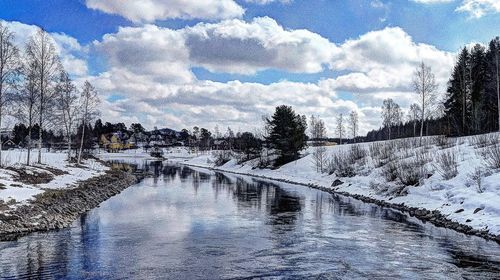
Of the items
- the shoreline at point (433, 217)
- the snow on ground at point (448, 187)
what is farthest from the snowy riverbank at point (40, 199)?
the snow on ground at point (448, 187)

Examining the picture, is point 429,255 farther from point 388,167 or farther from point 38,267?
point 388,167

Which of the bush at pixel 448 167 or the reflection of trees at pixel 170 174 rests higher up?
the bush at pixel 448 167

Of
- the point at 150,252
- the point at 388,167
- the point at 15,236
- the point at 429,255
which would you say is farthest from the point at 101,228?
the point at 388,167

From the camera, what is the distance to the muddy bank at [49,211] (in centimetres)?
1820

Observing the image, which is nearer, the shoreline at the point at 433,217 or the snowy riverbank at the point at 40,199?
the snowy riverbank at the point at 40,199

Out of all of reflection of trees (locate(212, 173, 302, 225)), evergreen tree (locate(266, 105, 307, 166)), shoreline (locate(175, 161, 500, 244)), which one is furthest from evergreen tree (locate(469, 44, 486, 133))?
reflection of trees (locate(212, 173, 302, 225))

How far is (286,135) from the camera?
70688 mm

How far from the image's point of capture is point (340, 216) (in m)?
26.2

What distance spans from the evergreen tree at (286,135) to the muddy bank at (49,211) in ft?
133

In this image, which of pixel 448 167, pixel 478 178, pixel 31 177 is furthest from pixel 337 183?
pixel 31 177

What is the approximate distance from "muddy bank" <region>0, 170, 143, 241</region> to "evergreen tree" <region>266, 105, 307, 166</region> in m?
40.6

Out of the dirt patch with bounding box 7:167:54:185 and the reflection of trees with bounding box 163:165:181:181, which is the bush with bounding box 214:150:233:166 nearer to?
the reflection of trees with bounding box 163:165:181:181

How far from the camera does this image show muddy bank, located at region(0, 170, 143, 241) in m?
18.2

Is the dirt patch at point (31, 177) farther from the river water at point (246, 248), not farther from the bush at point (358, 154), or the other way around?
the bush at point (358, 154)
